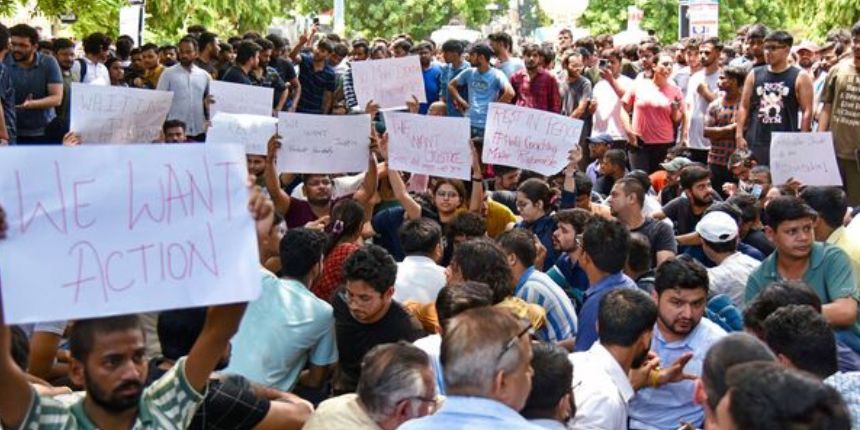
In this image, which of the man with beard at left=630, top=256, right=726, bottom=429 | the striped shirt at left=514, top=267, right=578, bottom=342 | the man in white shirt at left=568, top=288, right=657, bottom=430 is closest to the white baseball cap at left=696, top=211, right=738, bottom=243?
the striped shirt at left=514, top=267, right=578, bottom=342

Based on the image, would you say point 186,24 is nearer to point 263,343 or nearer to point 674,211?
point 674,211

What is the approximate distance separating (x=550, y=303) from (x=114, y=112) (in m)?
4.70

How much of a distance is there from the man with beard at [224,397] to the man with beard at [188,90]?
8.84 m

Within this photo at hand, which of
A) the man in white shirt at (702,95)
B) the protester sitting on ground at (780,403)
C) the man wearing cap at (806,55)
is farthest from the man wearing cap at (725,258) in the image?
the man wearing cap at (806,55)

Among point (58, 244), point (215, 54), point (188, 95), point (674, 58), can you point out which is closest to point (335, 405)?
point (58, 244)

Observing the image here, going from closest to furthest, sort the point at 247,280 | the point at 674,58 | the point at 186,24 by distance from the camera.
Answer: the point at 247,280 → the point at 674,58 → the point at 186,24

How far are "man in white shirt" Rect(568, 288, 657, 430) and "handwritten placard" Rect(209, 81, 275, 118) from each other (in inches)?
269

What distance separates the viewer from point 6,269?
380 cm

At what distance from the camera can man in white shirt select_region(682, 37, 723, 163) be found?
50.6 ft

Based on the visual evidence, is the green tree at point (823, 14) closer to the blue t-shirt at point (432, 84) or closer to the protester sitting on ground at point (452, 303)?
the blue t-shirt at point (432, 84)

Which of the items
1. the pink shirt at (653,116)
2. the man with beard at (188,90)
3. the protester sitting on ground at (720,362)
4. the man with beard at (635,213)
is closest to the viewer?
the protester sitting on ground at (720,362)

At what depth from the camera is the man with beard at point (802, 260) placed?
23.4ft

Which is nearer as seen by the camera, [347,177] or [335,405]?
[335,405]

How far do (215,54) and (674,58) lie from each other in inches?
298
